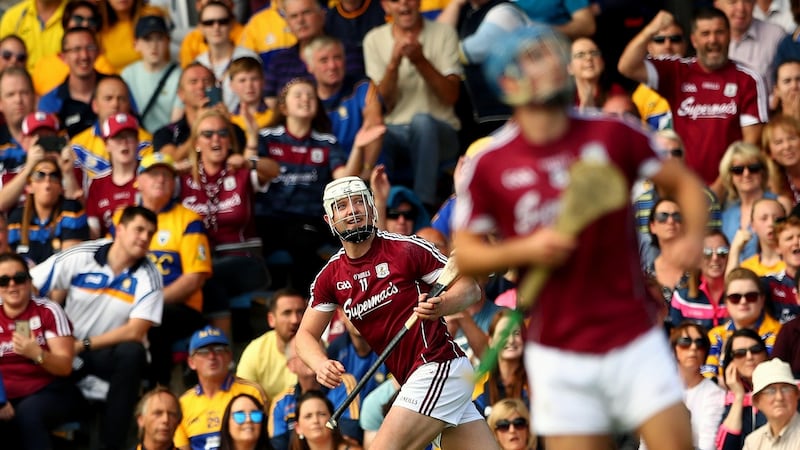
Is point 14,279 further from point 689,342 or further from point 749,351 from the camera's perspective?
point 749,351

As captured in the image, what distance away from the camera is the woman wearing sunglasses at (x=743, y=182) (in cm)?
1241

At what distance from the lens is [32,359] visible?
472 inches

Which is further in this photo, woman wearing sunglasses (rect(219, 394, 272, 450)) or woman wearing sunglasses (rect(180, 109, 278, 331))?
woman wearing sunglasses (rect(180, 109, 278, 331))

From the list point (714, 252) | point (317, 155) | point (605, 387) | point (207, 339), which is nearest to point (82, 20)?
point (317, 155)

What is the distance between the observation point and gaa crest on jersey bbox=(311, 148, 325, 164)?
13.6 m

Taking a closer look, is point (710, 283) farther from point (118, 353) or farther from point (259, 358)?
point (118, 353)

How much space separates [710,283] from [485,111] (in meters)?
3.04

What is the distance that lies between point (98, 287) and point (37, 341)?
0.81 metres

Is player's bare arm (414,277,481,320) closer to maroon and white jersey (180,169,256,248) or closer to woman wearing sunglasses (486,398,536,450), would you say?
woman wearing sunglasses (486,398,536,450)

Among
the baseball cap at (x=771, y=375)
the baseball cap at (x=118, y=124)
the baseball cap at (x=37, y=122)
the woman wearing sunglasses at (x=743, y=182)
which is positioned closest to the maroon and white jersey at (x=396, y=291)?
the baseball cap at (x=771, y=375)

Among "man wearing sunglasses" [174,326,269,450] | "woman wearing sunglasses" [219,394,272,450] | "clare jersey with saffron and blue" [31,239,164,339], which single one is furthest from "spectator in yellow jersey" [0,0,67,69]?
"woman wearing sunglasses" [219,394,272,450]

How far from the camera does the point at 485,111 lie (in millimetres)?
14062

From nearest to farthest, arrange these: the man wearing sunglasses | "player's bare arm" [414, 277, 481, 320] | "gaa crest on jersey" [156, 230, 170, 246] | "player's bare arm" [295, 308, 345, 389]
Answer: "player's bare arm" [414, 277, 481, 320] → "player's bare arm" [295, 308, 345, 389] → the man wearing sunglasses → "gaa crest on jersey" [156, 230, 170, 246]

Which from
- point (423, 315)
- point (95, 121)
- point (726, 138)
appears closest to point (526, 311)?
point (423, 315)
